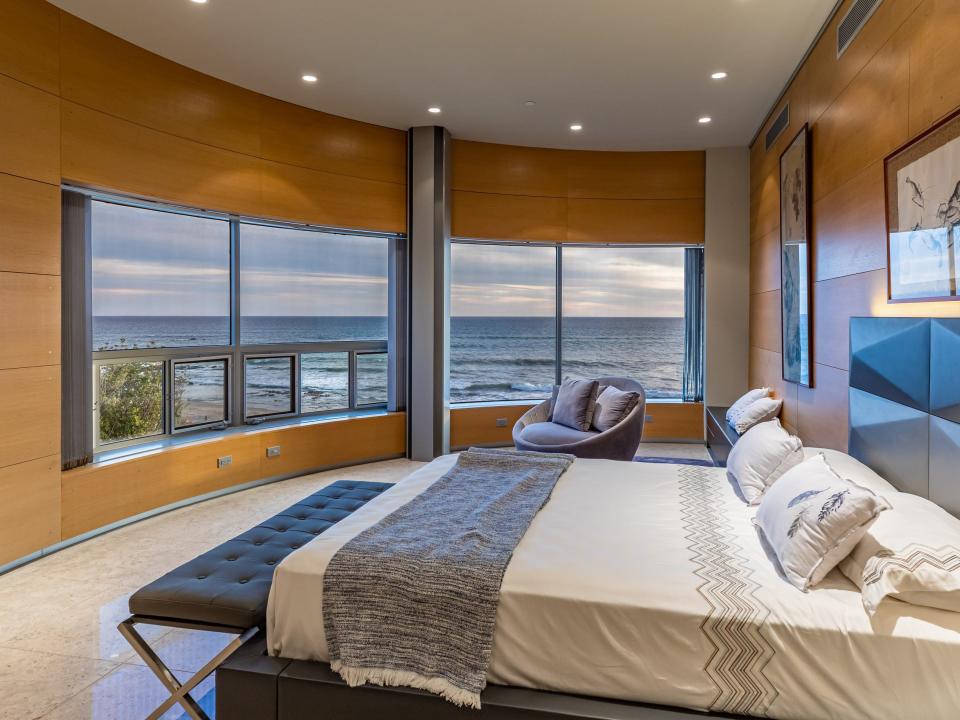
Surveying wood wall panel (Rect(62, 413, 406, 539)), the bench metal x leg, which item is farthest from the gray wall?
the bench metal x leg

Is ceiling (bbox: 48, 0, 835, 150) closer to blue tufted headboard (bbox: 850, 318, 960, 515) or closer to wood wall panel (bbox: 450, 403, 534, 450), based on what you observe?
blue tufted headboard (bbox: 850, 318, 960, 515)

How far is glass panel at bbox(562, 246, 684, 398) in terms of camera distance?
6.92 metres

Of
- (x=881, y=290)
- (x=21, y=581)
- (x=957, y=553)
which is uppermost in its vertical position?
(x=881, y=290)

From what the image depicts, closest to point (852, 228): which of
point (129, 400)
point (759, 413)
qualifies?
point (759, 413)

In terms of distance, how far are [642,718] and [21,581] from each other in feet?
10.5

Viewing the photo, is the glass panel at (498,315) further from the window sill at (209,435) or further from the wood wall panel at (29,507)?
the wood wall panel at (29,507)

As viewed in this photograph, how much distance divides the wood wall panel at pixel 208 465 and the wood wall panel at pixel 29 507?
83 mm

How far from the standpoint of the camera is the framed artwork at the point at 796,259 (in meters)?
3.84

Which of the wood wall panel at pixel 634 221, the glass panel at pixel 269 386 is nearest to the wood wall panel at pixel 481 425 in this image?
the glass panel at pixel 269 386

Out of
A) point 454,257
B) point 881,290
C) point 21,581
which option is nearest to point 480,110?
point 454,257

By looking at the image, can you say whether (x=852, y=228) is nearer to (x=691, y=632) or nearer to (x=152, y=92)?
(x=691, y=632)

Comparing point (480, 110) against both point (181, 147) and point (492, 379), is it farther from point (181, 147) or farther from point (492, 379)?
point (492, 379)

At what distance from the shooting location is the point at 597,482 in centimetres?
297

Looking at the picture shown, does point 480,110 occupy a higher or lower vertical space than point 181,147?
higher
